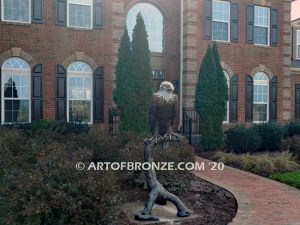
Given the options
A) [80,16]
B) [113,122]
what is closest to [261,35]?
[113,122]

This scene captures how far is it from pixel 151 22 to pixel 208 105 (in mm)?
5511

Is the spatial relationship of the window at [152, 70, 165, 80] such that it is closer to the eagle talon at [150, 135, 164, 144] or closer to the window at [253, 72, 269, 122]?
the window at [253, 72, 269, 122]

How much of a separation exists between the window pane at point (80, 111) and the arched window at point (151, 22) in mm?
4222

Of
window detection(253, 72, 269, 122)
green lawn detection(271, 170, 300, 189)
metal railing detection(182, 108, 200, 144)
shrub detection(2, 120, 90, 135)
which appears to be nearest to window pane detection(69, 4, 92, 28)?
shrub detection(2, 120, 90, 135)

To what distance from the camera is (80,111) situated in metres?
14.2

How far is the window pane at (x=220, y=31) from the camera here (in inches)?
644

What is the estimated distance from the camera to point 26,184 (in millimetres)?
4230

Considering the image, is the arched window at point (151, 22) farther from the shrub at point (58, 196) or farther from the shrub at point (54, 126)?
the shrub at point (58, 196)

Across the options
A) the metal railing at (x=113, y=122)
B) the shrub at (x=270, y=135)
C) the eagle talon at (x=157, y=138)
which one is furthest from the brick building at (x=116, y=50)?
the eagle talon at (x=157, y=138)

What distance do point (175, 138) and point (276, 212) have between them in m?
2.24

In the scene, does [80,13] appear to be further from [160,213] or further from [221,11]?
[160,213]

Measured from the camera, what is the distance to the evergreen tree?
13234mm

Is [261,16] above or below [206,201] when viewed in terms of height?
above

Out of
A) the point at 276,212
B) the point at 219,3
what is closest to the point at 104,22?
the point at 219,3
